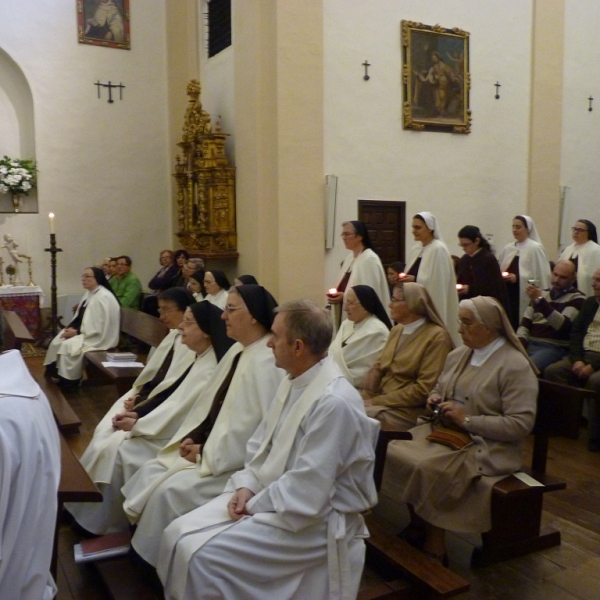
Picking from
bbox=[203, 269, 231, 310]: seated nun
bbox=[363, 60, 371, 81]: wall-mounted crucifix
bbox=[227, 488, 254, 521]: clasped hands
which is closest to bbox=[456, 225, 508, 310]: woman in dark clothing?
bbox=[203, 269, 231, 310]: seated nun

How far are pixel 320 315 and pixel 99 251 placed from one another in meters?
9.39

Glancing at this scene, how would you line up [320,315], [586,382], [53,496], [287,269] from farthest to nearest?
[287,269] → [586,382] → [320,315] → [53,496]

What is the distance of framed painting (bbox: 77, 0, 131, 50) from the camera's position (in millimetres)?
11156

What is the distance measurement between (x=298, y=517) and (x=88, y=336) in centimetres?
570

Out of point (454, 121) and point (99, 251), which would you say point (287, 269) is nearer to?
point (454, 121)

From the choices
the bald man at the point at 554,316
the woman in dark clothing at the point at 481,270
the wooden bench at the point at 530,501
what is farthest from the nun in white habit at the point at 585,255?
the wooden bench at the point at 530,501

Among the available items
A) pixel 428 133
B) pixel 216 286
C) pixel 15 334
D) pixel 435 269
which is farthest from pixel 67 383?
pixel 428 133

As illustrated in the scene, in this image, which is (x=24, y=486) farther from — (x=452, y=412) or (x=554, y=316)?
(x=554, y=316)

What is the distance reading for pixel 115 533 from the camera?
12.8 ft

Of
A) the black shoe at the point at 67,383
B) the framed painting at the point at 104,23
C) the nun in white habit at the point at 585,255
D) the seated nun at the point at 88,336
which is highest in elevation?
the framed painting at the point at 104,23

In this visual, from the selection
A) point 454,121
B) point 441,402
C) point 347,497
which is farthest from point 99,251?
point 347,497

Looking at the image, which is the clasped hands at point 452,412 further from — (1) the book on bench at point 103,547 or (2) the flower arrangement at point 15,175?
(2) the flower arrangement at point 15,175

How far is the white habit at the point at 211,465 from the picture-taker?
330 centimetres

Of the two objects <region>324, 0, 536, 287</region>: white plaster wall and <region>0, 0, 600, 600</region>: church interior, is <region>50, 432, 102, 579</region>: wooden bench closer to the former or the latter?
<region>0, 0, 600, 600</region>: church interior
